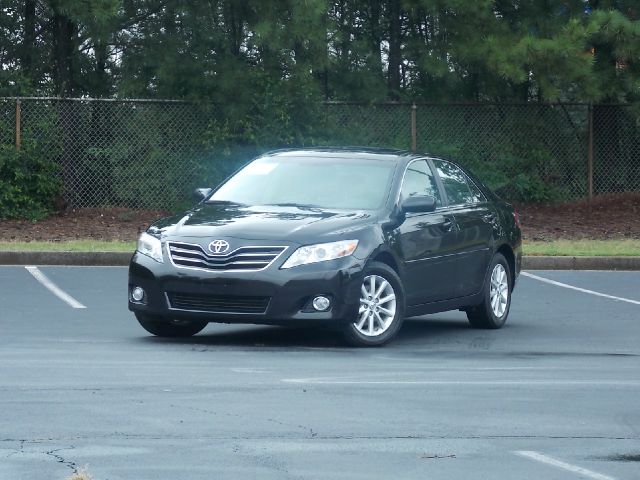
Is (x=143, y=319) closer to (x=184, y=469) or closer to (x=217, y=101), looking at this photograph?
(x=184, y=469)

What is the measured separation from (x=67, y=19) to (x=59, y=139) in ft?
7.30

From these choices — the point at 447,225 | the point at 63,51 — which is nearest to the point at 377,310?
the point at 447,225

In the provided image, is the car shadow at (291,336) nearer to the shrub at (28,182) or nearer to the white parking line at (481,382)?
the white parking line at (481,382)

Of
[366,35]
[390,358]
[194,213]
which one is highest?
[366,35]

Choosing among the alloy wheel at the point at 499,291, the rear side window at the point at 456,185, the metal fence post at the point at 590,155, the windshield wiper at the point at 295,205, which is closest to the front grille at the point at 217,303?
the windshield wiper at the point at 295,205

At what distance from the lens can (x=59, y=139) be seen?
82.4 feet

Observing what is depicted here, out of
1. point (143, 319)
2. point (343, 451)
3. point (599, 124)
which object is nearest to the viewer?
point (343, 451)

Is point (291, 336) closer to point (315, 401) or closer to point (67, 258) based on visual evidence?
point (315, 401)

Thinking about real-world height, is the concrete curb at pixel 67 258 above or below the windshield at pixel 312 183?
below

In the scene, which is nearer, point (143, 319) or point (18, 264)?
point (143, 319)

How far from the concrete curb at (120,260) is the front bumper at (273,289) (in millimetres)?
7715

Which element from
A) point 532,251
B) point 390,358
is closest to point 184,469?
point 390,358

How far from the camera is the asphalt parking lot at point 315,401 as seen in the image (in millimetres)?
7375

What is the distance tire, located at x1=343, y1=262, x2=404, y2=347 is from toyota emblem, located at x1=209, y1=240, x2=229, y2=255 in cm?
105
